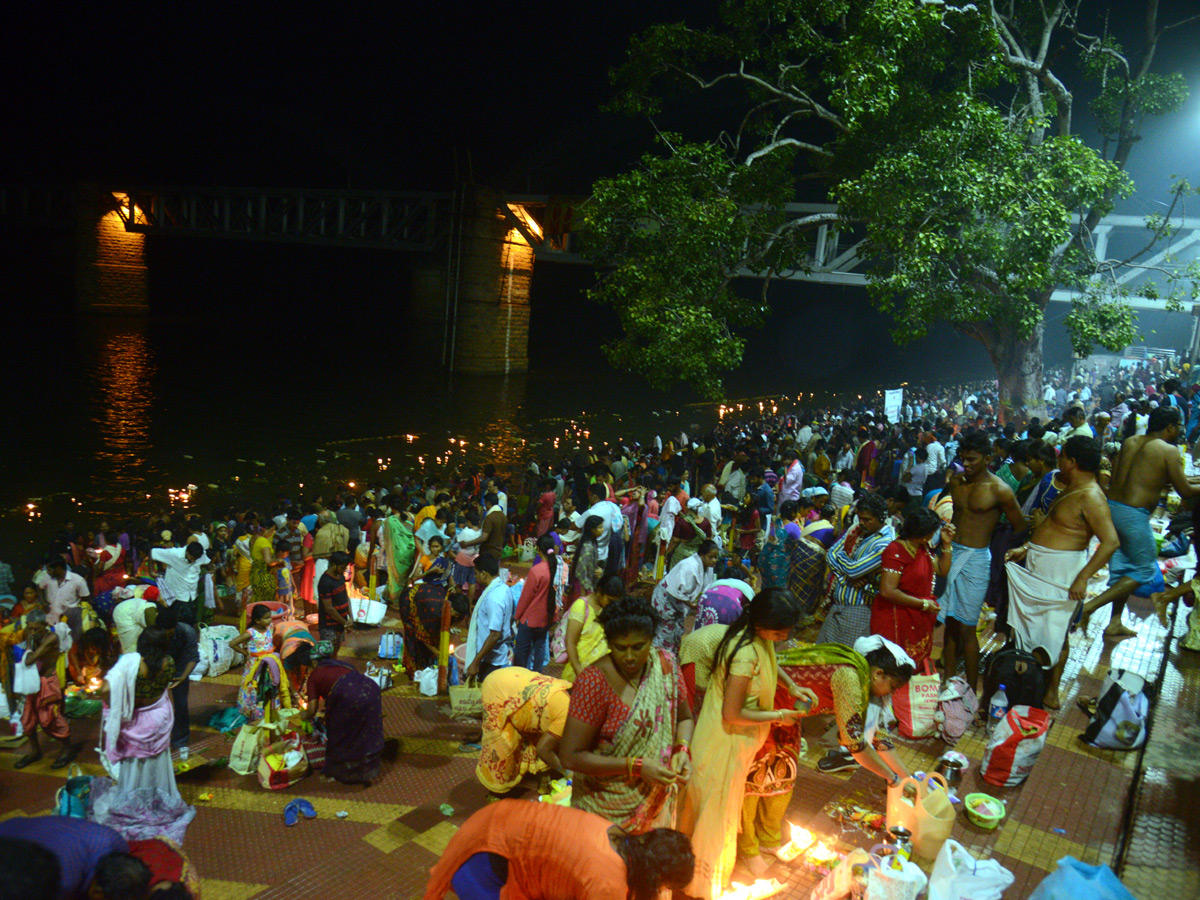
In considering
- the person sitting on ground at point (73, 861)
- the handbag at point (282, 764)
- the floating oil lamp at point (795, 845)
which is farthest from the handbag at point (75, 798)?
the floating oil lamp at point (795, 845)

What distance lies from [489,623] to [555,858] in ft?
11.2

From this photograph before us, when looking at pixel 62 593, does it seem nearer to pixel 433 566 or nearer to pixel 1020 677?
pixel 433 566

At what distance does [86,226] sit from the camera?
148 feet

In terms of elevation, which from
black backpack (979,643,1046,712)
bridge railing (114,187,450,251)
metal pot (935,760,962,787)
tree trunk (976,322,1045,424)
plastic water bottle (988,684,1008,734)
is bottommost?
metal pot (935,760,962,787)

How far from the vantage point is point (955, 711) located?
4977 mm

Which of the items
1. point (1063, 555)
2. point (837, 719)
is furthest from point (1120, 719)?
point (837, 719)

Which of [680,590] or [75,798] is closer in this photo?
[75,798]

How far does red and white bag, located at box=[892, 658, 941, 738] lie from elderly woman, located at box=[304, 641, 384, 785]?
Result: 3.37 meters

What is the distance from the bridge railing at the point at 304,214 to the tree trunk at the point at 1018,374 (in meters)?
24.2

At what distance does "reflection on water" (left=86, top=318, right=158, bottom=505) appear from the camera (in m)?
20.1

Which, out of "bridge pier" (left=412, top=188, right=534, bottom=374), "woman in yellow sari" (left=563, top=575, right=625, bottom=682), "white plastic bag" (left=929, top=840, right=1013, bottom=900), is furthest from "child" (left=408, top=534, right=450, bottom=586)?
"bridge pier" (left=412, top=188, right=534, bottom=374)

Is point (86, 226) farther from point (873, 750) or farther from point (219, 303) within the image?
point (873, 750)

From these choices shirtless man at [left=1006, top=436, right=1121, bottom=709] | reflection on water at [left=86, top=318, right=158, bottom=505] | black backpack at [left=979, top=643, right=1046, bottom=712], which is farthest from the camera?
reflection on water at [left=86, top=318, right=158, bottom=505]

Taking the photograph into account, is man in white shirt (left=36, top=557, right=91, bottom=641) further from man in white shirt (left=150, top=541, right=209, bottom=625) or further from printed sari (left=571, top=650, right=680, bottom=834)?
printed sari (left=571, top=650, right=680, bottom=834)
